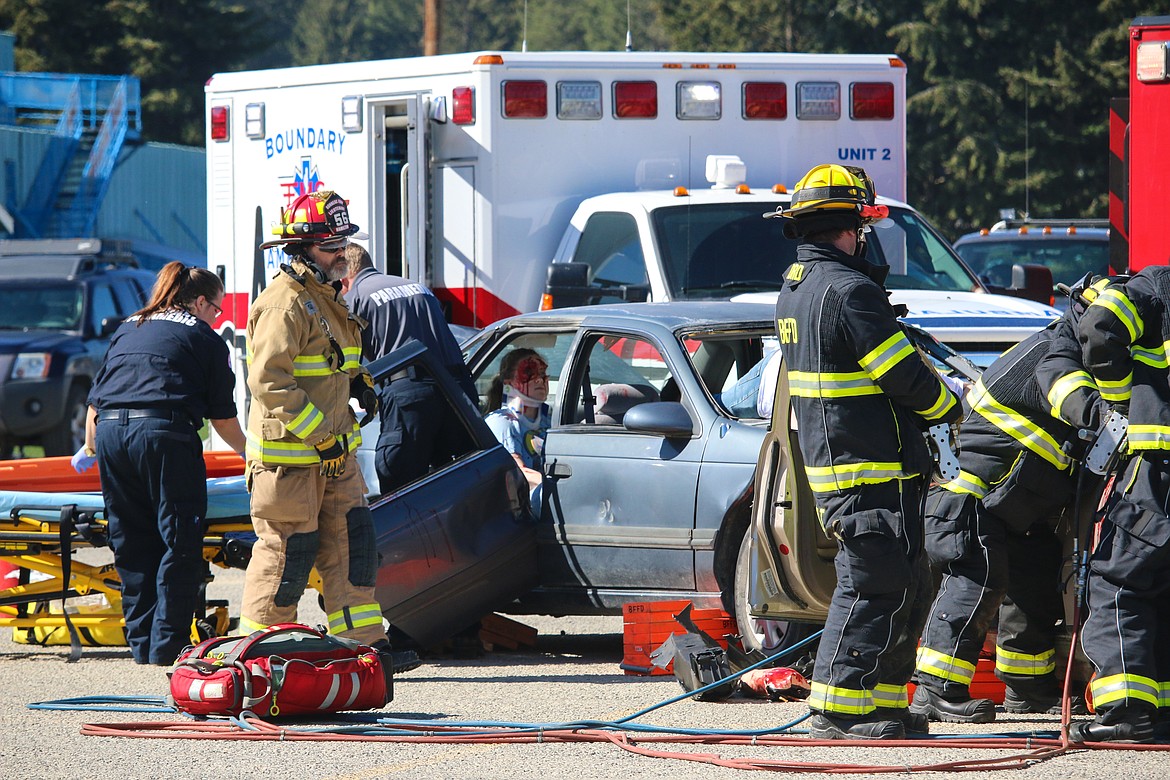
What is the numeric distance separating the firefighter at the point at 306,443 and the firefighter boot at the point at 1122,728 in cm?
276

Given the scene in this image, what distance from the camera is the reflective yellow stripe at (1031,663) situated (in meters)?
6.24

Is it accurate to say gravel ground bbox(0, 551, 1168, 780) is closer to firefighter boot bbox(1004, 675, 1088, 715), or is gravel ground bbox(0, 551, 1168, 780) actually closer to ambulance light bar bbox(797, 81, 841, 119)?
firefighter boot bbox(1004, 675, 1088, 715)

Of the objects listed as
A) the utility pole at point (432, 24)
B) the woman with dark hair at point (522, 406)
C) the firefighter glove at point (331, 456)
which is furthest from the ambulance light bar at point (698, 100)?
the utility pole at point (432, 24)

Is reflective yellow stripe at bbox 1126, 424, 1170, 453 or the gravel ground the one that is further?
reflective yellow stripe at bbox 1126, 424, 1170, 453

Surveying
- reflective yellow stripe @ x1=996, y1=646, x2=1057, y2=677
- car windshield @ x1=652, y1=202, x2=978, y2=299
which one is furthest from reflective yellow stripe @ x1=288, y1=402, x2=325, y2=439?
car windshield @ x1=652, y1=202, x2=978, y2=299

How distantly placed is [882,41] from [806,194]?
118 ft

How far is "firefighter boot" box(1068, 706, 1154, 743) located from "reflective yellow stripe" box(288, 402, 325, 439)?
302cm

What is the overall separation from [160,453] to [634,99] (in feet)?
15.3

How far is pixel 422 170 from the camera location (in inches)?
433

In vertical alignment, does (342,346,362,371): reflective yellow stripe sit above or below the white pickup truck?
below

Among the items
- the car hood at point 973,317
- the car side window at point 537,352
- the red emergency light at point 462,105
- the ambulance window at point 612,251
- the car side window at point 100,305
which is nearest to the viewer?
the car side window at point 537,352

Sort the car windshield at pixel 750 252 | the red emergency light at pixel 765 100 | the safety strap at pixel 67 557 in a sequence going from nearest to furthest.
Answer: the safety strap at pixel 67 557
the car windshield at pixel 750 252
the red emergency light at pixel 765 100

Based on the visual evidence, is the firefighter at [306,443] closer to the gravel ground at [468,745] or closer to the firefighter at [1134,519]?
the gravel ground at [468,745]

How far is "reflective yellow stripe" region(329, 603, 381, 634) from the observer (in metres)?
6.84
